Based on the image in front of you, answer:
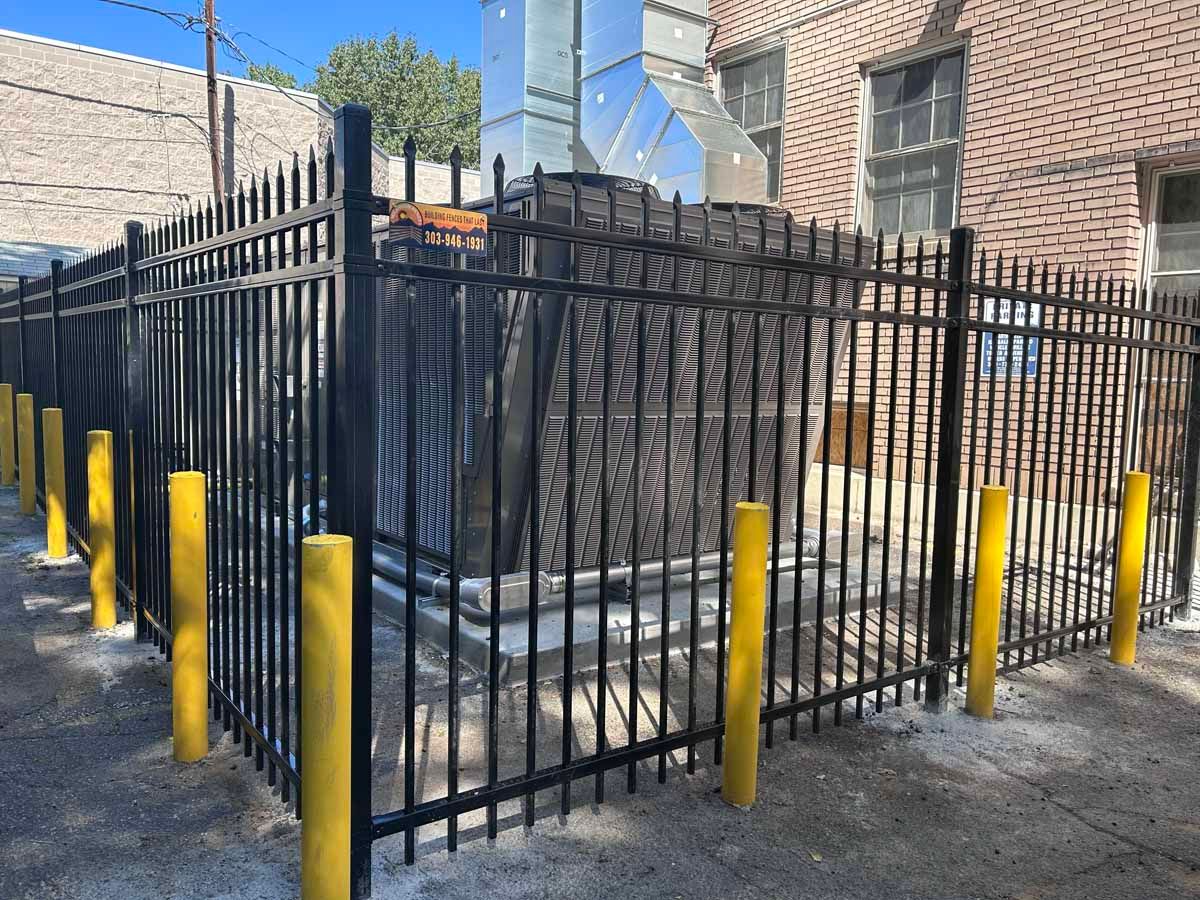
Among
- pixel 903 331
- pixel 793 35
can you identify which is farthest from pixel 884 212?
pixel 793 35

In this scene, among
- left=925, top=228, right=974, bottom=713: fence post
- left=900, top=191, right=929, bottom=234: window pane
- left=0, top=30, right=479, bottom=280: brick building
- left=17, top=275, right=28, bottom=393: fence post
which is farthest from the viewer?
left=0, top=30, right=479, bottom=280: brick building

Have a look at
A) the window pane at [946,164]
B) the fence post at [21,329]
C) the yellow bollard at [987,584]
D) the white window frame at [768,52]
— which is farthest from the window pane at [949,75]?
the fence post at [21,329]

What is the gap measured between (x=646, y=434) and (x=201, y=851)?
118 inches

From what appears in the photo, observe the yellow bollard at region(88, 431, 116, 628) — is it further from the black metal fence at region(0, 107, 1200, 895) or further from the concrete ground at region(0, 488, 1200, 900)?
the concrete ground at region(0, 488, 1200, 900)

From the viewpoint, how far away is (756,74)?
9.88m

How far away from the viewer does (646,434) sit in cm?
491

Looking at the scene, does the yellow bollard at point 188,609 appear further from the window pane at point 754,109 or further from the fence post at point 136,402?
the window pane at point 754,109

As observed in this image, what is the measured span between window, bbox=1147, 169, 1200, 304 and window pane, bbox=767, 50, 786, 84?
4.19 meters

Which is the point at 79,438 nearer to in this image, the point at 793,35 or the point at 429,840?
the point at 429,840

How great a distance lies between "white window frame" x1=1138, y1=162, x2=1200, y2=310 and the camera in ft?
22.2

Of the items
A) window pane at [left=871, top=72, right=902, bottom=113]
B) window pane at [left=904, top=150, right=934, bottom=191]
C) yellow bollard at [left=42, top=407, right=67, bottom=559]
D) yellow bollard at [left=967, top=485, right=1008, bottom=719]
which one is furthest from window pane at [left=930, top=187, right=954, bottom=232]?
yellow bollard at [left=42, top=407, right=67, bottom=559]

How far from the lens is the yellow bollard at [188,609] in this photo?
3.23m

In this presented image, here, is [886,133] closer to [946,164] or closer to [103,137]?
[946,164]

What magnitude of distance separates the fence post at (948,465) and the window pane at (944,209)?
4.93 meters
